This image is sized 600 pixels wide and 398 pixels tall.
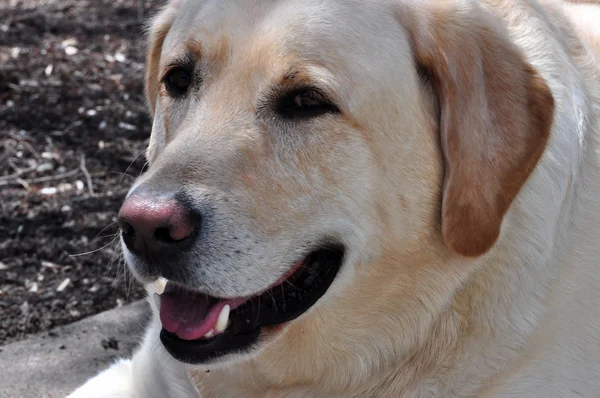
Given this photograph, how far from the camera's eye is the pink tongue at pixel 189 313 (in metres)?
2.53

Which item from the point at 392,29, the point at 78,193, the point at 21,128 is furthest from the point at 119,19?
the point at 392,29

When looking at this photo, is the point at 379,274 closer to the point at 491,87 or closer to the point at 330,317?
the point at 330,317

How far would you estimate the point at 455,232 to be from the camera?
2.57m

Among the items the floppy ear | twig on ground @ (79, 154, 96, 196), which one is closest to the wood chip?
twig on ground @ (79, 154, 96, 196)

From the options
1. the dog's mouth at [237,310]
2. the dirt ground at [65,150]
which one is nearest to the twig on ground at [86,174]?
the dirt ground at [65,150]

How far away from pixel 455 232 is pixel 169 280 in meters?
0.80

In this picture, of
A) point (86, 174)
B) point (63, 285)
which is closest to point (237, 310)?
point (63, 285)

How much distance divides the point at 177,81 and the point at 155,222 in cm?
67

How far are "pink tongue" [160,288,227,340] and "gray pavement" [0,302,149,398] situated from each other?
119 cm

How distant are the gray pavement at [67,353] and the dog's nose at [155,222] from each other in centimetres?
142

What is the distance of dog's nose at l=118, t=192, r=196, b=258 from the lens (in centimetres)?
230

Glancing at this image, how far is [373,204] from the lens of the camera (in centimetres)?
258

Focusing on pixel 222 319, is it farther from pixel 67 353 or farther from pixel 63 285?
pixel 63 285

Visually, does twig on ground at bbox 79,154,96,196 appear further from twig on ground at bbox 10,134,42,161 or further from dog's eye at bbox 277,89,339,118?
dog's eye at bbox 277,89,339,118
